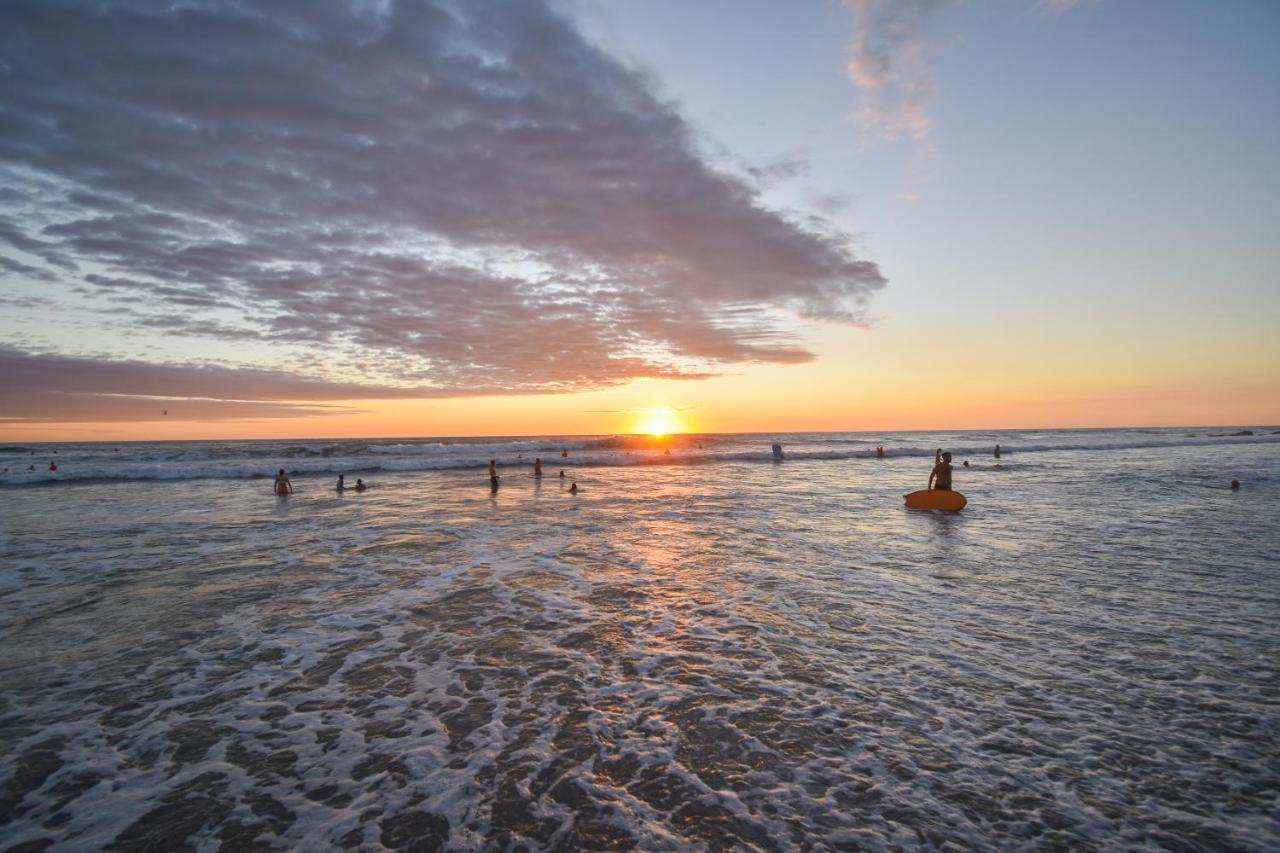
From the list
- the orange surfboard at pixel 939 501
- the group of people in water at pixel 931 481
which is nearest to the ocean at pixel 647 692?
the orange surfboard at pixel 939 501

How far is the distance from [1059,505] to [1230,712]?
67.7 feet

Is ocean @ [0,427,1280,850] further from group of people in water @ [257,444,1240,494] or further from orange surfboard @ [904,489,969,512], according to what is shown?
group of people in water @ [257,444,1240,494]

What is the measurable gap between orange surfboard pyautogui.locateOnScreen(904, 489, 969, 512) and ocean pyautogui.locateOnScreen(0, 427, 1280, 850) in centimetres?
448

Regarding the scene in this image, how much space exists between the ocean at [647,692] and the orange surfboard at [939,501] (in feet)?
14.7

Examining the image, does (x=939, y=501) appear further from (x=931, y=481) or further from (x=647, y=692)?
(x=647, y=692)

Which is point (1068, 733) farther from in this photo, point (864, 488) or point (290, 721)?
point (864, 488)

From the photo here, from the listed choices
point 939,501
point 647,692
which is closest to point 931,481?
point 939,501

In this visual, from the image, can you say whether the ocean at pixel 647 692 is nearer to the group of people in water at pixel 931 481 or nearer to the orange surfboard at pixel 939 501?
the orange surfboard at pixel 939 501

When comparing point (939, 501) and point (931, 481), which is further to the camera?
point (931, 481)

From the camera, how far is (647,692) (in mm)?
7160

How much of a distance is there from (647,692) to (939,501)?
1908 cm

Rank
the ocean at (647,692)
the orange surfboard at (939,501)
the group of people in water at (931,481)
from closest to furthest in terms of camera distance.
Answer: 1. the ocean at (647,692)
2. the orange surfboard at (939,501)
3. the group of people in water at (931,481)

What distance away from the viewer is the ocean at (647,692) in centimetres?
477

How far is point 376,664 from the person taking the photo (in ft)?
27.0
